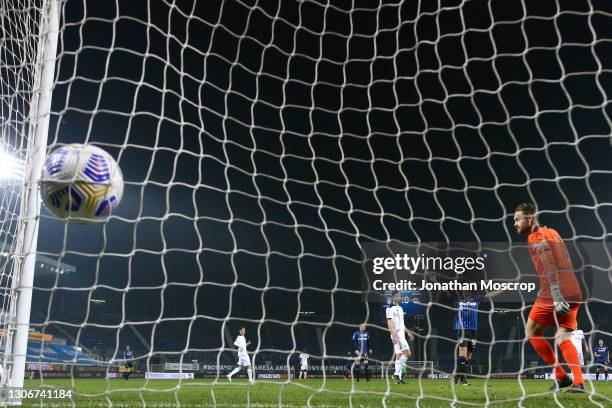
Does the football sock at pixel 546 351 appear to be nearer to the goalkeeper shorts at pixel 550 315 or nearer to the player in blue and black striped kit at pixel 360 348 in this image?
the goalkeeper shorts at pixel 550 315

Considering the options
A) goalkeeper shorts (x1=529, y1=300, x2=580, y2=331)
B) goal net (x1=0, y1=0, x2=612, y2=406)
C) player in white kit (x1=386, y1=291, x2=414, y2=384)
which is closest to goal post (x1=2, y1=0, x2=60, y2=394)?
goal net (x1=0, y1=0, x2=612, y2=406)

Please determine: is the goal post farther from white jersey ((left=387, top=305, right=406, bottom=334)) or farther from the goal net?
white jersey ((left=387, top=305, right=406, bottom=334))

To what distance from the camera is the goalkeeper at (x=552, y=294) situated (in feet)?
16.1

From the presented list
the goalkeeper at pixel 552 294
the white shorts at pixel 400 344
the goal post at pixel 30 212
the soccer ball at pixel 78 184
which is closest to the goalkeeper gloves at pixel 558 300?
the goalkeeper at pixel 552 294

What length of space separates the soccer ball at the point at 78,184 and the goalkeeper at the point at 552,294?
10.6 feet

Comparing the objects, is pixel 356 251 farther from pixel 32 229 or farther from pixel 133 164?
pixel 32 229

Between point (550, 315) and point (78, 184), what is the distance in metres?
3.78

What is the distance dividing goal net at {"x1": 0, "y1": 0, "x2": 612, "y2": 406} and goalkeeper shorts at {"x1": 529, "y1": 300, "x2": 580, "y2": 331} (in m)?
1.55

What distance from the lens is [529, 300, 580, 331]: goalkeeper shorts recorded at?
196 inches

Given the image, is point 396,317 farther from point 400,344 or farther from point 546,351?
point 546,351

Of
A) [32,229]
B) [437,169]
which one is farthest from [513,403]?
[437,169]

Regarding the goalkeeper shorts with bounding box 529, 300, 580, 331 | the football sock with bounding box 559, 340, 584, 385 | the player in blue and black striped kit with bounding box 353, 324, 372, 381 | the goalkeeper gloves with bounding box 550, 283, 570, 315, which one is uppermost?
the goalkeeper gloves with bounding box 550, 283, 570, 315

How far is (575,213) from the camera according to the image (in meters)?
20.2

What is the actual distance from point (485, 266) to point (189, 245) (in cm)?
1182
